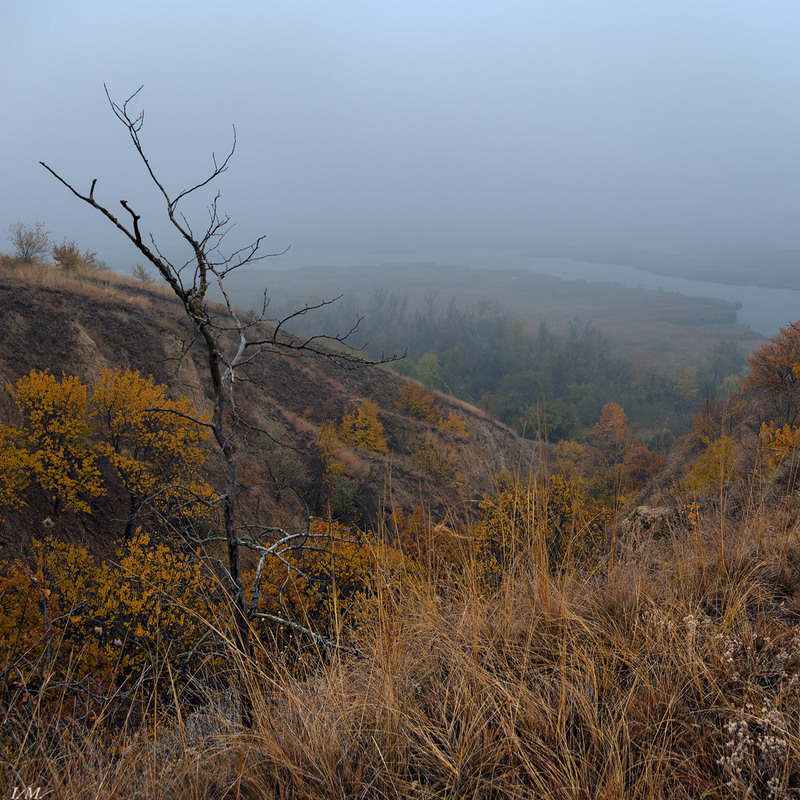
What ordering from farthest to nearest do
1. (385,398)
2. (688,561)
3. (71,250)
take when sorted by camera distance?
1. (385,398)
2. (71,250)
3. (688,561)

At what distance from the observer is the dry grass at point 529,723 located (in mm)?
1647

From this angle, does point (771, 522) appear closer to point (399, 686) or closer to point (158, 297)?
point (399, 686)

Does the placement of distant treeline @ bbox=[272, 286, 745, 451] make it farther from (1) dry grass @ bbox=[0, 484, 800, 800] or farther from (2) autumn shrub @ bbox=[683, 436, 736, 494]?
(1) dry grass @ bbox=[0, 484, 800, 800]

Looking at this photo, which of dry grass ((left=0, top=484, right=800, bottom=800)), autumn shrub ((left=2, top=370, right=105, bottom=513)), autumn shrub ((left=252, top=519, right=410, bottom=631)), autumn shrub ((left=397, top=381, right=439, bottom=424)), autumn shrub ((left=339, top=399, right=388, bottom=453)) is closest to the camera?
dry grass ((left=0, top=484, right=800, bottom=800))

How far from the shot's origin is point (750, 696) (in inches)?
73.9

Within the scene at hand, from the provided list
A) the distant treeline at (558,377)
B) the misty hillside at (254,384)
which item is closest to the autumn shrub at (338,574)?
the misty hillside at (254,384)

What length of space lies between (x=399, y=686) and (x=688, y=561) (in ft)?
6.95

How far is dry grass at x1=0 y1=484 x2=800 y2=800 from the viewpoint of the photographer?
1.65 metres

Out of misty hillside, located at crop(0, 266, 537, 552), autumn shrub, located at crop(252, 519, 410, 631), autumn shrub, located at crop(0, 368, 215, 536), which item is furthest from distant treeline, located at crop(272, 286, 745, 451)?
autumn shrub, located at crop(252, 519, 410, 631)

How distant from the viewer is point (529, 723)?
1.87 m

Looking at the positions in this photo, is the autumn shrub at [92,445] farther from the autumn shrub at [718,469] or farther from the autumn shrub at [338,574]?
the autumn shrub at [718,469]

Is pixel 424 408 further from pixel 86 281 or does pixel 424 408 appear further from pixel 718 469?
pixel 718 469

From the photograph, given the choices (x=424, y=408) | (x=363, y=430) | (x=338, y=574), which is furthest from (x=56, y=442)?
(x=424, y=408)

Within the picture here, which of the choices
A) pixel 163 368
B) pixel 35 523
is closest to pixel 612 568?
pixel 35 523
